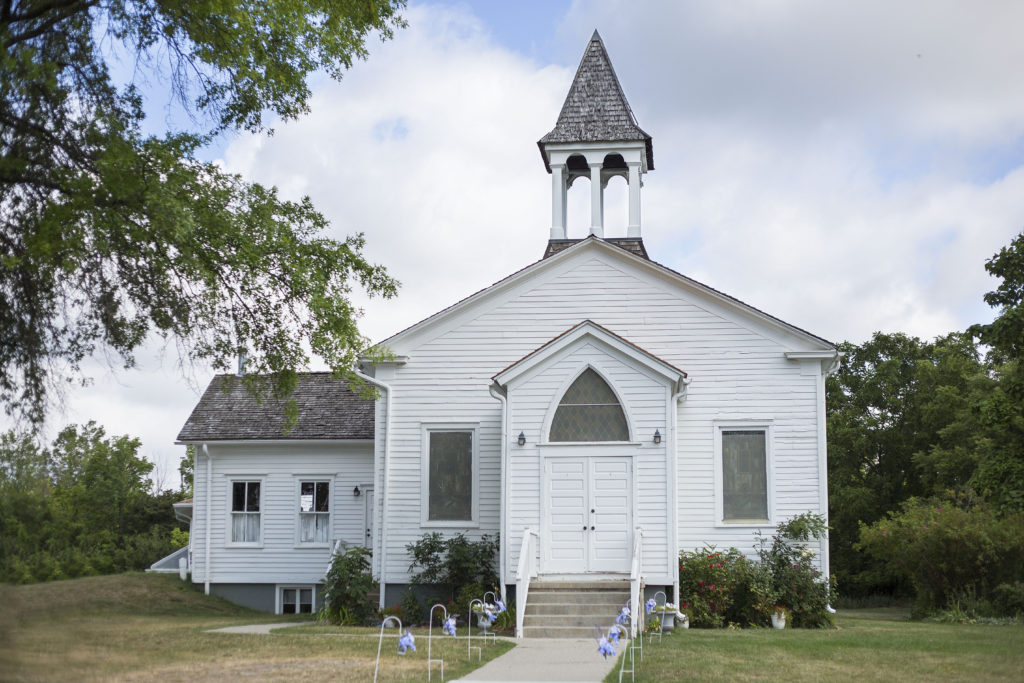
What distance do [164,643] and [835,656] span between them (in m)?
8.45

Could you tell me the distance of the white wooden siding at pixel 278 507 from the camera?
22984 millimetres

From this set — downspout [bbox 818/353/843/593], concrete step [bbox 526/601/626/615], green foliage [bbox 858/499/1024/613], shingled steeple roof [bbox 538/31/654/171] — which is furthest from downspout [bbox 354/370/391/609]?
green foliage [bbox 858/499/1024/613]

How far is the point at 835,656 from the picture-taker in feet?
40.5

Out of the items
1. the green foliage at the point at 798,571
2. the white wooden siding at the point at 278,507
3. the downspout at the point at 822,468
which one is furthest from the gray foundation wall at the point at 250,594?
the downspout at the point at 822,468

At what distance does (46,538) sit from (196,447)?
1032 cm

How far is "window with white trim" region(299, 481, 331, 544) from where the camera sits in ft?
75.8

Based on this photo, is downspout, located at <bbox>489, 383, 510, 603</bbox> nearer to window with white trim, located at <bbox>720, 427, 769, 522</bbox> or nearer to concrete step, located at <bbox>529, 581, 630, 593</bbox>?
concrete step, located at <bbox>529, 581, 630, 593</bbox>

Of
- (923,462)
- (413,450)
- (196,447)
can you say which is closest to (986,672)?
(413,450)

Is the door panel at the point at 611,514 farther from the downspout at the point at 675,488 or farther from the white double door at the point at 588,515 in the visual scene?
the downspout at the point at 675,488

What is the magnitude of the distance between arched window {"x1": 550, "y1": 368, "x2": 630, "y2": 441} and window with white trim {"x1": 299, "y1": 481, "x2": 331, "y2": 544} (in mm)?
7421

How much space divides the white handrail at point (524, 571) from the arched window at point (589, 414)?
5.93 feet

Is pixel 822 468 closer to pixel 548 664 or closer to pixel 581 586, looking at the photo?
pixel 581 586

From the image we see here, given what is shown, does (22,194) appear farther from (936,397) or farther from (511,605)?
(936,397)

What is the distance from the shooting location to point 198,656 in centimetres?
1233
